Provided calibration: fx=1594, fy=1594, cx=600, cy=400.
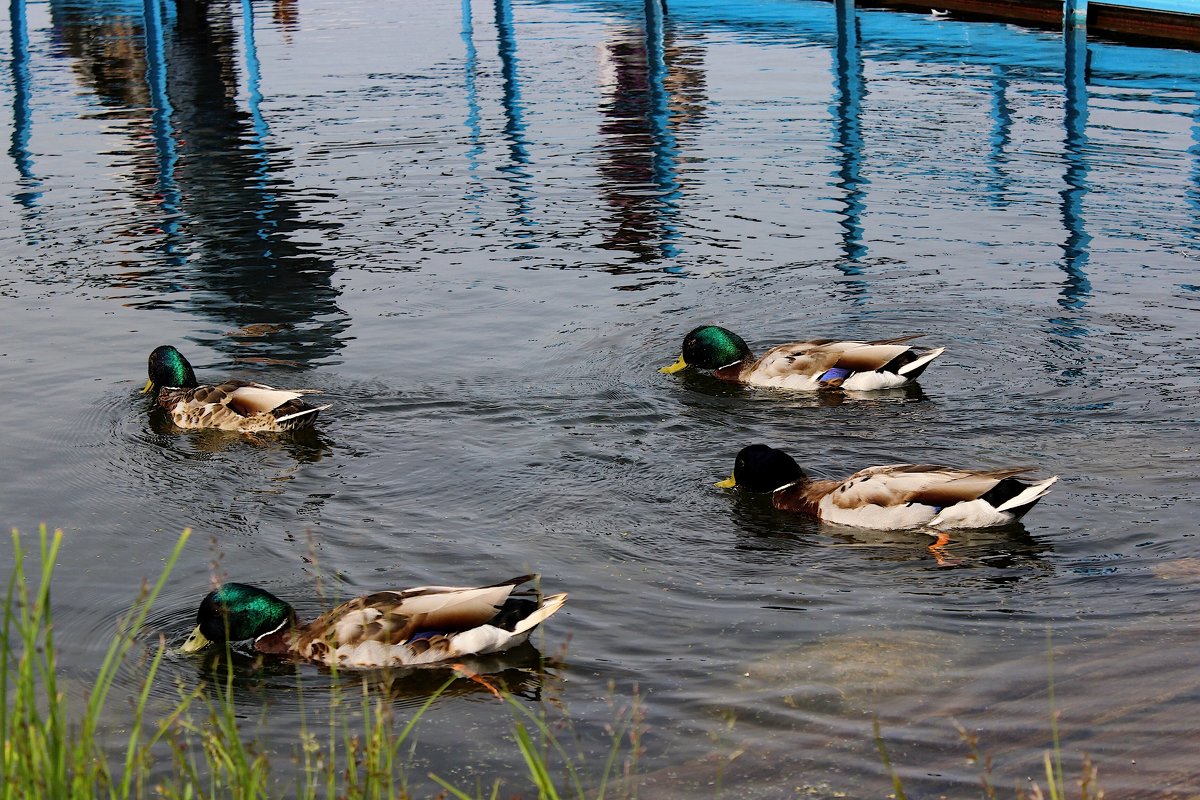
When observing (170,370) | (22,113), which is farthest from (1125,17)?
(170,370)

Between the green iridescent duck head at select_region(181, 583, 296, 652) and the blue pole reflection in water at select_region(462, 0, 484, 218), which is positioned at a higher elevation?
the blue pole reflection in water at select_region(462, 0, 484, 218)

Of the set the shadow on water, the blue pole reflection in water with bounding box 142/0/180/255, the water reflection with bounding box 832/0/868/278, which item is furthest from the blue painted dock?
the blue pole reflection in water with bounding box 142/0/180/255

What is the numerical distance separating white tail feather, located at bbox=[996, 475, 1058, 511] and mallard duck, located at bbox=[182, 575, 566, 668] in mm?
2508

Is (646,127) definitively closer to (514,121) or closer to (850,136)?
(514,121)

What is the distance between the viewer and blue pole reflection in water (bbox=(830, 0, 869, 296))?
44.3 ft

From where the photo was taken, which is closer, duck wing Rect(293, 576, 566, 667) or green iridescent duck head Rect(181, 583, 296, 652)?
duck wing Rect(293, 576, 566, 667)

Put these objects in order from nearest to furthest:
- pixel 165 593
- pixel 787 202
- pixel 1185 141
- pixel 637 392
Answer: pixel 165 593 < pixel 637 392 < pixel 787 202 < pixel 1185 141

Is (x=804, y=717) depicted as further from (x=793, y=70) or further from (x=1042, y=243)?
(x=793, y=70)

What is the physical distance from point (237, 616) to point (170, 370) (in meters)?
3.86

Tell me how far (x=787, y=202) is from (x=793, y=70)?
8587mm

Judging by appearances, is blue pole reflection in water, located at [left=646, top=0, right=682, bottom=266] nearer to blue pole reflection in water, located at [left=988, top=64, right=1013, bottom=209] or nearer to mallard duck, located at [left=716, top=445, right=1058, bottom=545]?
blue pole reflection in water, located at [left=988, top=64, right=1013, bottom=209]

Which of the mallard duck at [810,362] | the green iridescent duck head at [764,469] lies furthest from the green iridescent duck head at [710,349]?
the green iridescent duck head at [764,469]

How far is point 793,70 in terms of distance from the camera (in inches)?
930

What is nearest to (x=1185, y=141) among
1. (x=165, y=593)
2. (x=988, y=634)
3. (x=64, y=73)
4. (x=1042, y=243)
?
(x=1042, y=243)
